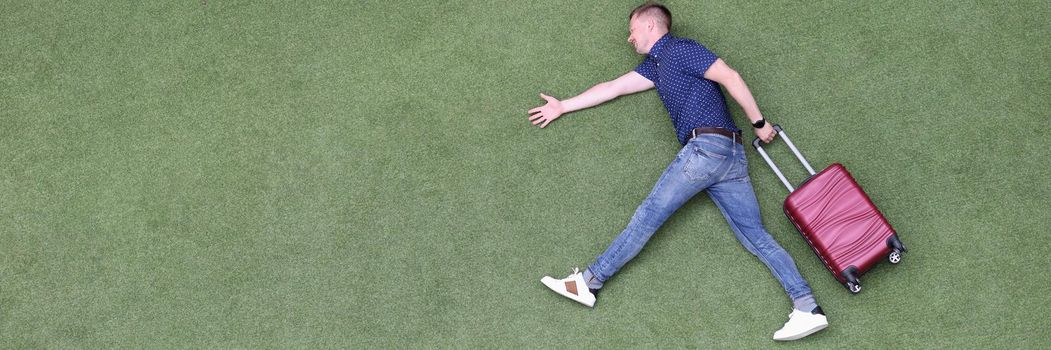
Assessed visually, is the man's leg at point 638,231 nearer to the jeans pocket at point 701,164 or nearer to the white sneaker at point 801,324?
→ the jeans pocket at point 701,164

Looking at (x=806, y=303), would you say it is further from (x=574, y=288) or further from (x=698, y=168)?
(x=574, y=288)

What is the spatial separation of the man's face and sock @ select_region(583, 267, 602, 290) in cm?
137

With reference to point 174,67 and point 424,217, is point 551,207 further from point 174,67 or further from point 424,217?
point 174,67

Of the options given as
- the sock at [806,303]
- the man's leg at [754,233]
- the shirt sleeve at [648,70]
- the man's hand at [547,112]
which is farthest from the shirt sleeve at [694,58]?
the sock at [806,303]

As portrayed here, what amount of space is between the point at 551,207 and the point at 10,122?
3.56 meters

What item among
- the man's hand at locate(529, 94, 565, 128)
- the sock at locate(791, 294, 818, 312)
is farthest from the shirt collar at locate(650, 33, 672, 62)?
the sock at locate(791, 294, 818, 312)

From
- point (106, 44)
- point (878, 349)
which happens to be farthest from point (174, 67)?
point (878, 349)

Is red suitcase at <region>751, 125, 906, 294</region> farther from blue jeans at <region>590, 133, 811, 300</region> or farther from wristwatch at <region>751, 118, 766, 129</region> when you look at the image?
wristwatch at <region>751, 118, 766, 129</region>

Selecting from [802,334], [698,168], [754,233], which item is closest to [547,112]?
[698,168]

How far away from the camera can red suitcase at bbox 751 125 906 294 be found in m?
4.68

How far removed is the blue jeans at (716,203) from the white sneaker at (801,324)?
12cm

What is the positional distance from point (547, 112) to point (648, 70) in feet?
2.24

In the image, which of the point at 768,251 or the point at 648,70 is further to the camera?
the point at 648,70

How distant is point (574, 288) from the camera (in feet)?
16.1
